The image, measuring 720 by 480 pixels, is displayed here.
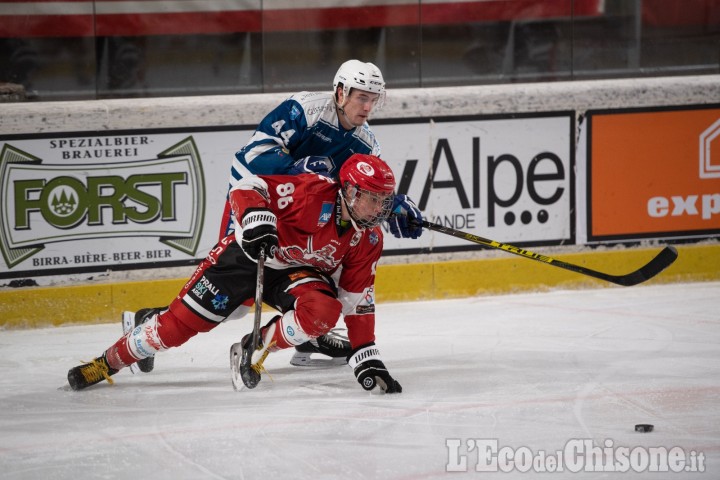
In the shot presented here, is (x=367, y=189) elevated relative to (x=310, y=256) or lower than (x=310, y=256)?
elevated

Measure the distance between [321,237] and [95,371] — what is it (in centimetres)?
96

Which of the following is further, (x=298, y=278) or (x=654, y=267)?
(x=654, y=267)

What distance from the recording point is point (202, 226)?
5.12m

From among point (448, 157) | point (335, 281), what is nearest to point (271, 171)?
point (335, 281)

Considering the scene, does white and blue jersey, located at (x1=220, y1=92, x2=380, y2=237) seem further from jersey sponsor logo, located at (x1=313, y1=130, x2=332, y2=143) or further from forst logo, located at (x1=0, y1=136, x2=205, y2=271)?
forst logo, located at (x1=0, y1=136, x2=205, y2=271)

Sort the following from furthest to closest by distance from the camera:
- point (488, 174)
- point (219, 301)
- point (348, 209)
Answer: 1. point (488, 174)
2. point (219, 301)
3. point (348, 209)

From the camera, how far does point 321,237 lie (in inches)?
145

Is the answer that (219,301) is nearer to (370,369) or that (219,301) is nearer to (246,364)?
(246,364)

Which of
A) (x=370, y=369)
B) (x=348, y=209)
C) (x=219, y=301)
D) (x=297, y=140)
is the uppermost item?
(x=297, y=140)

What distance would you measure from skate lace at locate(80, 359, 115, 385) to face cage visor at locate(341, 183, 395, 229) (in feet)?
3.53

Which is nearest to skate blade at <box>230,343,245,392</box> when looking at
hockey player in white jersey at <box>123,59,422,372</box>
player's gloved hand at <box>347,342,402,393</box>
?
hockey player in white jersey at <box>123,59,422,372</box>

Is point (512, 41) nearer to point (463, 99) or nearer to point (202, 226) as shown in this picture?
point (463, 99)

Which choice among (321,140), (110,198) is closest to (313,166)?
(321,140)

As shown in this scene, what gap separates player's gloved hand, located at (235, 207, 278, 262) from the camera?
3443 mm
